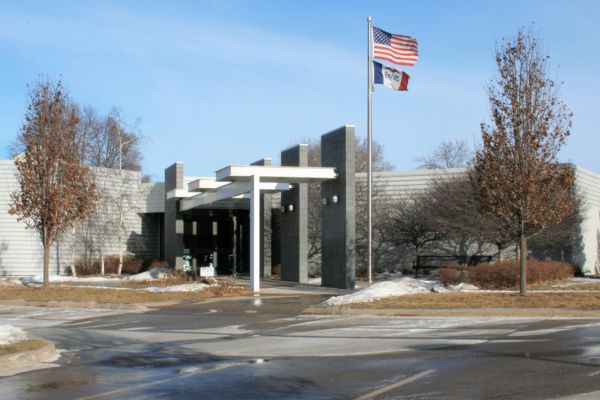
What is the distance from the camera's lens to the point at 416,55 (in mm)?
29875

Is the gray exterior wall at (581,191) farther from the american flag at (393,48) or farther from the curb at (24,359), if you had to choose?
the curb at (24,359)

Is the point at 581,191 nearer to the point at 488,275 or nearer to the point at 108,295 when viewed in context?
the point at 488,275

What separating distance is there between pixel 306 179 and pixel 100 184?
18974mm

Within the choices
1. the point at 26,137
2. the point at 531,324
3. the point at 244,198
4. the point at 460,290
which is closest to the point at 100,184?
the point at 244,198

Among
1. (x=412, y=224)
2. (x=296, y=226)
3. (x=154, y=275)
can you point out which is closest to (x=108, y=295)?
(x=296, y=226)

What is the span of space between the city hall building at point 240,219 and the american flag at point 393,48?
3606mm

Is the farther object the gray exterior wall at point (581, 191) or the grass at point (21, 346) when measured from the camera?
the gray exterior wall at point (581, 191)

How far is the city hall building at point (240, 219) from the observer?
29.1 meters

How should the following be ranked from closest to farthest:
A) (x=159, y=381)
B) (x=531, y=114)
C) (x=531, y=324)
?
(x=159, y=381) → (x=531, y=324) → (x=531, y=114)

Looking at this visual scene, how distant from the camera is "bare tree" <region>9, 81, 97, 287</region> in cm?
2853

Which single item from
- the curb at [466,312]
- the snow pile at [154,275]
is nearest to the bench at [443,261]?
the snow pile at [154,275]

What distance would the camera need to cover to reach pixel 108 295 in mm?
25906

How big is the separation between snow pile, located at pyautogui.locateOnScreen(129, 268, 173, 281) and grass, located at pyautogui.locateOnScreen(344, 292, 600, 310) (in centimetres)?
1852

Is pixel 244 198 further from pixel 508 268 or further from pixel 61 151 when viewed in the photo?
pixel 508 268
